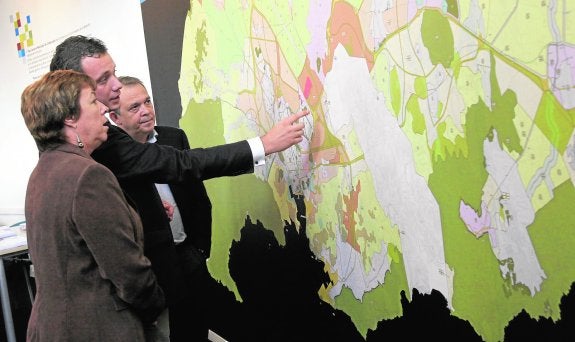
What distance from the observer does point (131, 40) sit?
3236 mm

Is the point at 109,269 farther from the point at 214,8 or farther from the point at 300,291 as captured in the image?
the point at 214,8

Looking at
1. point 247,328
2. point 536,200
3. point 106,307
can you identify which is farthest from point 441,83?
point 247,328

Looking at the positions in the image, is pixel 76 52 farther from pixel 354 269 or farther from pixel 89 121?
pixel 354 269

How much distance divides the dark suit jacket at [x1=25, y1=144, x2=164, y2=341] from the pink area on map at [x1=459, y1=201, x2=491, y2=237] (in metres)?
0.88

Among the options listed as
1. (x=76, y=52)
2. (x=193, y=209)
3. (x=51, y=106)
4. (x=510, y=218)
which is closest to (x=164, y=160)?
(x=51, y=106)

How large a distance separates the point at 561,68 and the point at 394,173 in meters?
0.58

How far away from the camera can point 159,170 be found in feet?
5.83

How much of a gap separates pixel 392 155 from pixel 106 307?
92 cm

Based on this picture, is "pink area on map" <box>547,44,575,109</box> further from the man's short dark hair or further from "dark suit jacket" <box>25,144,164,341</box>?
the man's short dark hair

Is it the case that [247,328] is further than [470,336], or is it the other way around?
[247,328]

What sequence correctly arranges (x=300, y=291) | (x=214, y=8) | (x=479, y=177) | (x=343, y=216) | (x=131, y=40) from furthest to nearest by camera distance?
1. (x=131, y=40)
2. (x=214, y=8)
3. (x=300, y=291)
4. (x=343, y=216)
5. (x=479, y=177)

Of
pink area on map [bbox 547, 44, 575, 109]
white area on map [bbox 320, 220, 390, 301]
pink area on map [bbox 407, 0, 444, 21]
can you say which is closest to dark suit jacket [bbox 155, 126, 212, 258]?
white area on map [bbox 320, 220, 390, 301]

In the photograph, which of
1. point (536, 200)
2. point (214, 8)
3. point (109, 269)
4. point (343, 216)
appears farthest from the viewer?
point (214, 8)

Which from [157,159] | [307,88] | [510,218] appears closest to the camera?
[510,218]
